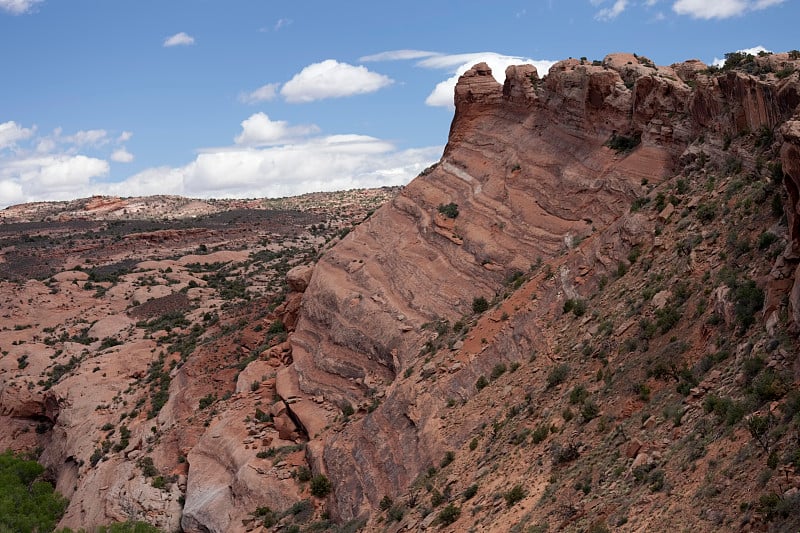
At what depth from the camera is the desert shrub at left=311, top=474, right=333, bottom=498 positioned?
26922 mm

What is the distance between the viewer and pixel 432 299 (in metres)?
30.8

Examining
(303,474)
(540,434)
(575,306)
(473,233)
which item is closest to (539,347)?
(575,306)

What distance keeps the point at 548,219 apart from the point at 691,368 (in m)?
14.2

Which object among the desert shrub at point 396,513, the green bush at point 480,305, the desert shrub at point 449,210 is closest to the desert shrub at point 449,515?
the desert shrub at point 396,513

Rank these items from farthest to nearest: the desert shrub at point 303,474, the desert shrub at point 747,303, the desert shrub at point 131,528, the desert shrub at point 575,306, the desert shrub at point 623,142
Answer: the desert shrub at point 131,528 < the desert shrub at point 623,142 < the desert shrub at point 303,474 < the desert shrub at point 575,306 < the desert shrub at point 747,303

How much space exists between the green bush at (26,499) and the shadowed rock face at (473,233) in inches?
552

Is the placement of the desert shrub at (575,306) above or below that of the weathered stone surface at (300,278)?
below

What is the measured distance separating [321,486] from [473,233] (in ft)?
36.8

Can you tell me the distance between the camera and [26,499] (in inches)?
1593

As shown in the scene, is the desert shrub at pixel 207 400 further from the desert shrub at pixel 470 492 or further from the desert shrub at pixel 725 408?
the desert shrub at pixel 725 408

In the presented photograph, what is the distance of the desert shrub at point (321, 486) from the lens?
26922 millimetres

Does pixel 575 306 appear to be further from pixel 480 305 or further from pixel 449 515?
pixel 449 515

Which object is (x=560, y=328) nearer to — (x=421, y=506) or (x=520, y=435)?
(x=520, y=435)

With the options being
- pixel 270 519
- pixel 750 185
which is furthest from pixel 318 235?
pixel 750 185
